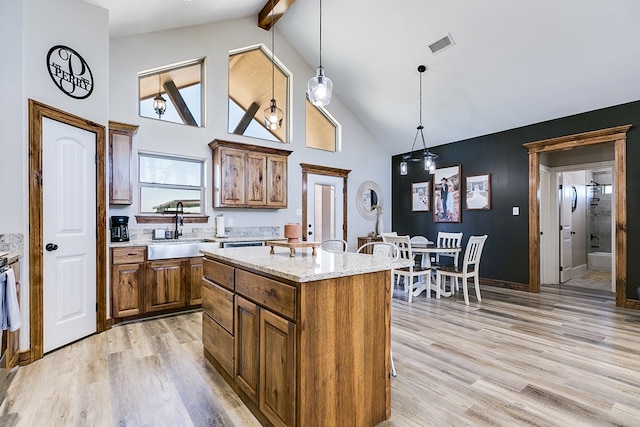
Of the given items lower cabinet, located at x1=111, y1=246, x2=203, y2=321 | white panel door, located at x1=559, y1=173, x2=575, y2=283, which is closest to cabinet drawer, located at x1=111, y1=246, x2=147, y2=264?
lower cabinet, located at x1=111, y1=246, x2=203, y2=321

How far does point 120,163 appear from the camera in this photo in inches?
141

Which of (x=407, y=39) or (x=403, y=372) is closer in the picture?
(x=403, y=372)

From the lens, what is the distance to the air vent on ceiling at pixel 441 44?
13.6 feet

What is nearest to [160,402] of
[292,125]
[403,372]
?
[403,372]

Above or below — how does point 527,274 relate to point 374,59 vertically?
below

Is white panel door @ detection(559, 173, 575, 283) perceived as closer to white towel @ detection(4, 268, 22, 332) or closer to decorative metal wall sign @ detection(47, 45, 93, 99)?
decorative metal wall sign @ detection(47, 45, 93, 99)

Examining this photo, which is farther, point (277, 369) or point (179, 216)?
point (179, 216)

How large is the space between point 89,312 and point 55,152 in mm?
1514

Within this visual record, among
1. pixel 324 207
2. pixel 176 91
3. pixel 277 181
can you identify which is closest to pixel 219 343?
pixel 277 181

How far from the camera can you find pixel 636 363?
2.47 m

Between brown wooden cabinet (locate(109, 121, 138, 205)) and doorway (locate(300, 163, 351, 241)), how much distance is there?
2.74 m

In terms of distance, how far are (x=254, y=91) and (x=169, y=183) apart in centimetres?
215

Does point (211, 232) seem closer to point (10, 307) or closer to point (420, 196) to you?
point (10, 307)

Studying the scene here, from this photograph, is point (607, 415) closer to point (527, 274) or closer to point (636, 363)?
point (636, 363)
